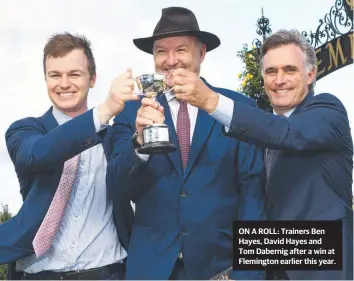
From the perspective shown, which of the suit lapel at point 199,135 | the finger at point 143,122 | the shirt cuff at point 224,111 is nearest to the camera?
the shirt cuff at point 224,111

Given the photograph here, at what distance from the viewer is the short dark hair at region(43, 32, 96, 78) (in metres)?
4.73

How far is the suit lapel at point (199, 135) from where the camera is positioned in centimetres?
433

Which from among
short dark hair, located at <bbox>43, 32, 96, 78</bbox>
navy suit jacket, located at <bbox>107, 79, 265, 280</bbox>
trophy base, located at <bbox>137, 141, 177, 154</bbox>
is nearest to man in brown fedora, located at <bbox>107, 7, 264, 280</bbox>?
navy suit jacket, located at <bbox>107, 79, 265, 280</bbox>

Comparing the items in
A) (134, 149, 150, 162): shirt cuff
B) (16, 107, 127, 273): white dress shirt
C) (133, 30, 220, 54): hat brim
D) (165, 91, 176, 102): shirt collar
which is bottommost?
(16, 107, 127, 273): white dress shirt

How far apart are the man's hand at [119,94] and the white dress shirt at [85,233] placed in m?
0.66

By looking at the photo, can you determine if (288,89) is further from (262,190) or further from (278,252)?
(278,252)

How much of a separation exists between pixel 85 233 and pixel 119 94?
1.10m

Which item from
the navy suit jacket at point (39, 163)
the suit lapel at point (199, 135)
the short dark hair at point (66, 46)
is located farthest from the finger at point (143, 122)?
the short dark hair at point (66, 46)

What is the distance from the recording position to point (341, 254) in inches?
169

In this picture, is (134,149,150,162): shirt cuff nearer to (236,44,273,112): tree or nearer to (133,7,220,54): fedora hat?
(133,7,220,54): fedora hat

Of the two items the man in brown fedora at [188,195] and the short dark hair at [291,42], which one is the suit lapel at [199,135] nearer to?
the man in brown fedora at [188,195]

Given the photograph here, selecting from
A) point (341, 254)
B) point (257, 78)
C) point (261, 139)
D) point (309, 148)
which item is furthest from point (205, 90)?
point (257, 78)

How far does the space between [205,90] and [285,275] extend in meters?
1.49

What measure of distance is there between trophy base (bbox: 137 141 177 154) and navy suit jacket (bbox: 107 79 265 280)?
15 centimetres
